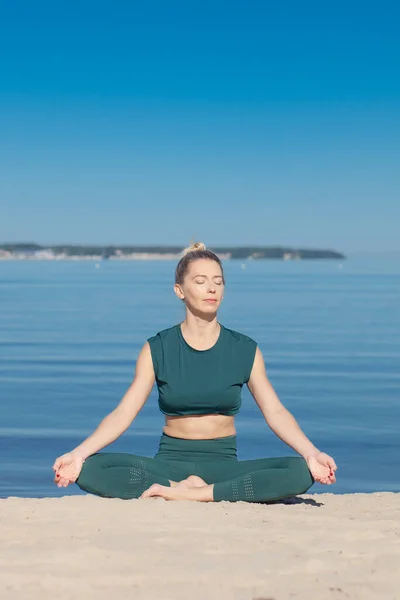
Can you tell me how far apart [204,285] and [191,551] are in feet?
6.72

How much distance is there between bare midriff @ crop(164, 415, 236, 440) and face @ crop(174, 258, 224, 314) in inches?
27.5

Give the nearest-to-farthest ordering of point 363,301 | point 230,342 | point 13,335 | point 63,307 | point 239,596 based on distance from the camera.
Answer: point 239,596
point 230,342
point 13,335
point 63,307
point 363,301

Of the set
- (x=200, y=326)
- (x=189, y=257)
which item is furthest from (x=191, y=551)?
(x=189, y=257)

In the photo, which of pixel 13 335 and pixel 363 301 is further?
pixel 363 301

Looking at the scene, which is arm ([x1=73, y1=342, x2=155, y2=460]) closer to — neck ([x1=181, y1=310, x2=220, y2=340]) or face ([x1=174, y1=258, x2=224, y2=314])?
neck ([x1=181, y1=310, x2=220, y2=340])

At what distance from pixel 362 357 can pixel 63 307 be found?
801 inches

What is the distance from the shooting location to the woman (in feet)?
22.2

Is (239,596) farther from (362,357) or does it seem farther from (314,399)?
(362,357)

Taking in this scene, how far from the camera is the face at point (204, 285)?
6.85 meters

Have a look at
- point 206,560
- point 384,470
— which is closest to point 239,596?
point 206,560

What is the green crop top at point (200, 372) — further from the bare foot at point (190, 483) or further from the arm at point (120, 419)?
the bare foot at point (190, 483)

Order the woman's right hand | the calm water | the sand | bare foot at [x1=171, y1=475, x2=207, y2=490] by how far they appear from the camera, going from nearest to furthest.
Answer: the sand
the woman's right hand
bare foot at [x1=171, y1=475, x2=207, y2=490]
the calm water

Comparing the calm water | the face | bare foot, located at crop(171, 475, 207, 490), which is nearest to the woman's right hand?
bare foot, located at crop(171, 475, 207, 490)

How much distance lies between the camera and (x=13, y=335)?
2669cm
